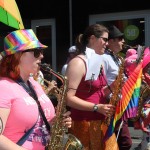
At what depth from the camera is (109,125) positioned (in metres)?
3.49

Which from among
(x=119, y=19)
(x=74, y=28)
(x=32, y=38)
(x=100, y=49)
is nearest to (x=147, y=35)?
(x=119, y=19)

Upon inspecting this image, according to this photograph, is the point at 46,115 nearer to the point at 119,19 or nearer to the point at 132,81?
the point at 132,81

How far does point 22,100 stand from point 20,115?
0.33 feet

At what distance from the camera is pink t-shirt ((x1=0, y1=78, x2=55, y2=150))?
2.36 metres

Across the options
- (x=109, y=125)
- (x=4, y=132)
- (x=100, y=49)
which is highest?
(x=100, y=49)

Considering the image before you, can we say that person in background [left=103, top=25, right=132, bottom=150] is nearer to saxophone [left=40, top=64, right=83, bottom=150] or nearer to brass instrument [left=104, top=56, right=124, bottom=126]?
brass instrument [left=104, top=56, right=124, bottom=126]

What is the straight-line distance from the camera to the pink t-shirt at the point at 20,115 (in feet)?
7.75

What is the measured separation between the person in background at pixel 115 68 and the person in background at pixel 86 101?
0.26 m

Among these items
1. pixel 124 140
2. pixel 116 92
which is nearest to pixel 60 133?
pixel 116 92

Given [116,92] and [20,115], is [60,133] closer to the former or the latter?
[20,115]

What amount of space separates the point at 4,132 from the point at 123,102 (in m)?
1.31

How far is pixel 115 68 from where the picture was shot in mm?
4508

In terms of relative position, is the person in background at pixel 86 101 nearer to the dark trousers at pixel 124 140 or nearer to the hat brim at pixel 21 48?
the dark trousers at pixel 124 140

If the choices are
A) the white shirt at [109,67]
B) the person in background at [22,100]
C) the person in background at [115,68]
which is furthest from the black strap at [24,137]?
the white shirt at [109,67]
